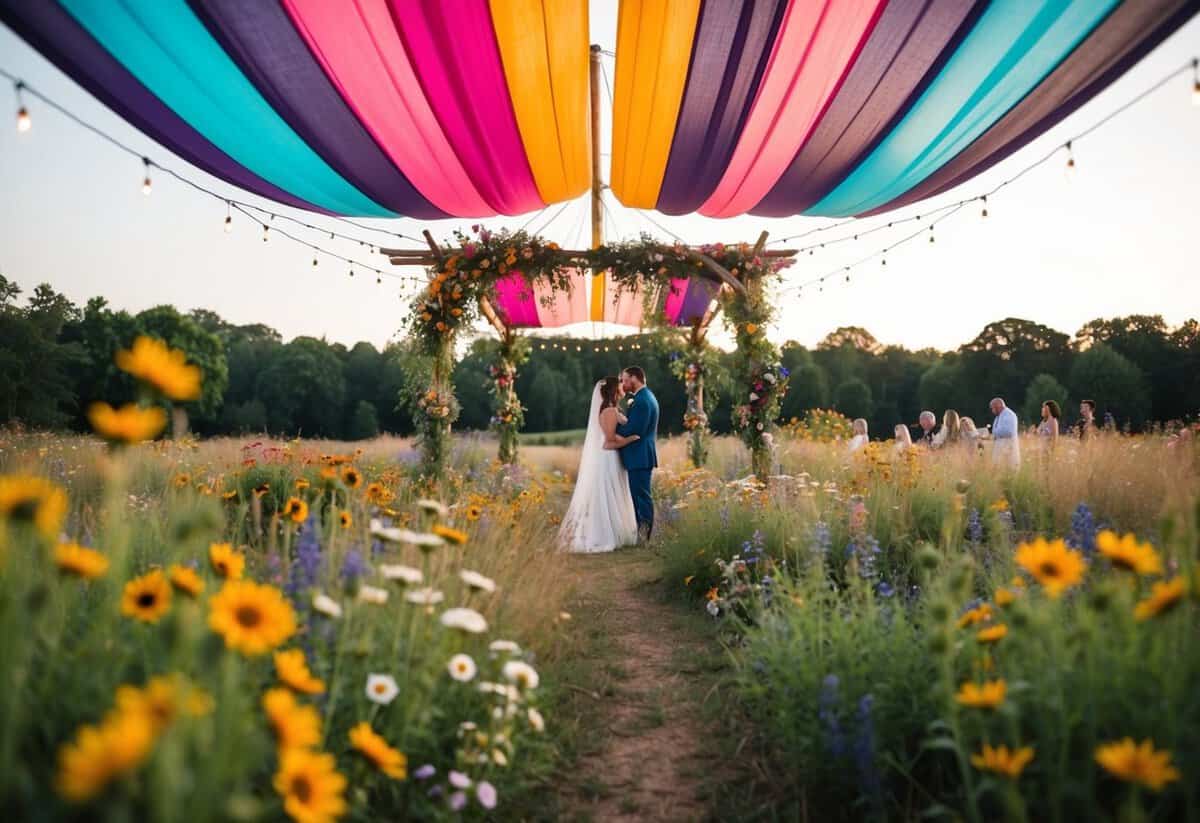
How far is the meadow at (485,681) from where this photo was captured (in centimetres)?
97

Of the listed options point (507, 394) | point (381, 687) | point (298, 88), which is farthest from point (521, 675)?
point (507, 394)

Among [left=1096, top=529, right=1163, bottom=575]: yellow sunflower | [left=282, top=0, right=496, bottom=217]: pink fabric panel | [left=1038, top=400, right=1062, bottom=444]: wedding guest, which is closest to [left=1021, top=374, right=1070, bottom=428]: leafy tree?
[left=1038, top=400, right=1062, bottom=444]: wedding guest

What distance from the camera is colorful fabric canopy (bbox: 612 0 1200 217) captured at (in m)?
3.62

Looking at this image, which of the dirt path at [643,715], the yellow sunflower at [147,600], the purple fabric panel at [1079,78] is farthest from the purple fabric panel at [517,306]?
the yellow sunflower at [147,600]

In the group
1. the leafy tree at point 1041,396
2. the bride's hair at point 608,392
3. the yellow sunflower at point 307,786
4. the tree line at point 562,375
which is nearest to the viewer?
the yellow sunflower at point 307,786

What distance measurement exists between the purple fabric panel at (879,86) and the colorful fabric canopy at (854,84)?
1cm

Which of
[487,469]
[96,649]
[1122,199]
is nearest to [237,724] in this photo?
[96,649]

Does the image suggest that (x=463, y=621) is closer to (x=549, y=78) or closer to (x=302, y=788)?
(x=302, y=788)

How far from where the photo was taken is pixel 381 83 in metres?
4.36

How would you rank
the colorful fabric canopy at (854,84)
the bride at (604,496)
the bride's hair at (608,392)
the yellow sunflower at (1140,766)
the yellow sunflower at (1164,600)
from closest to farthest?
the yellow sunflower at (1140,766)
the yellow sunflower at (1164,600)
the colorful fabric canopy at (854,84)
the bride at (604,496)
the bride's hair at (608,392)

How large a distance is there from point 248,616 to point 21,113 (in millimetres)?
3540

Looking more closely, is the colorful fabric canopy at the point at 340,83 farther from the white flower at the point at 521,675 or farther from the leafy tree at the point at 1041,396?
the leafy tree at the point at 1041,396

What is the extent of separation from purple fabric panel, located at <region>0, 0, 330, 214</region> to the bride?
4.10 metres

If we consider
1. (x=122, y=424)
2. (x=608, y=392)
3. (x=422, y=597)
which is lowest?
(x=422, y=597)
